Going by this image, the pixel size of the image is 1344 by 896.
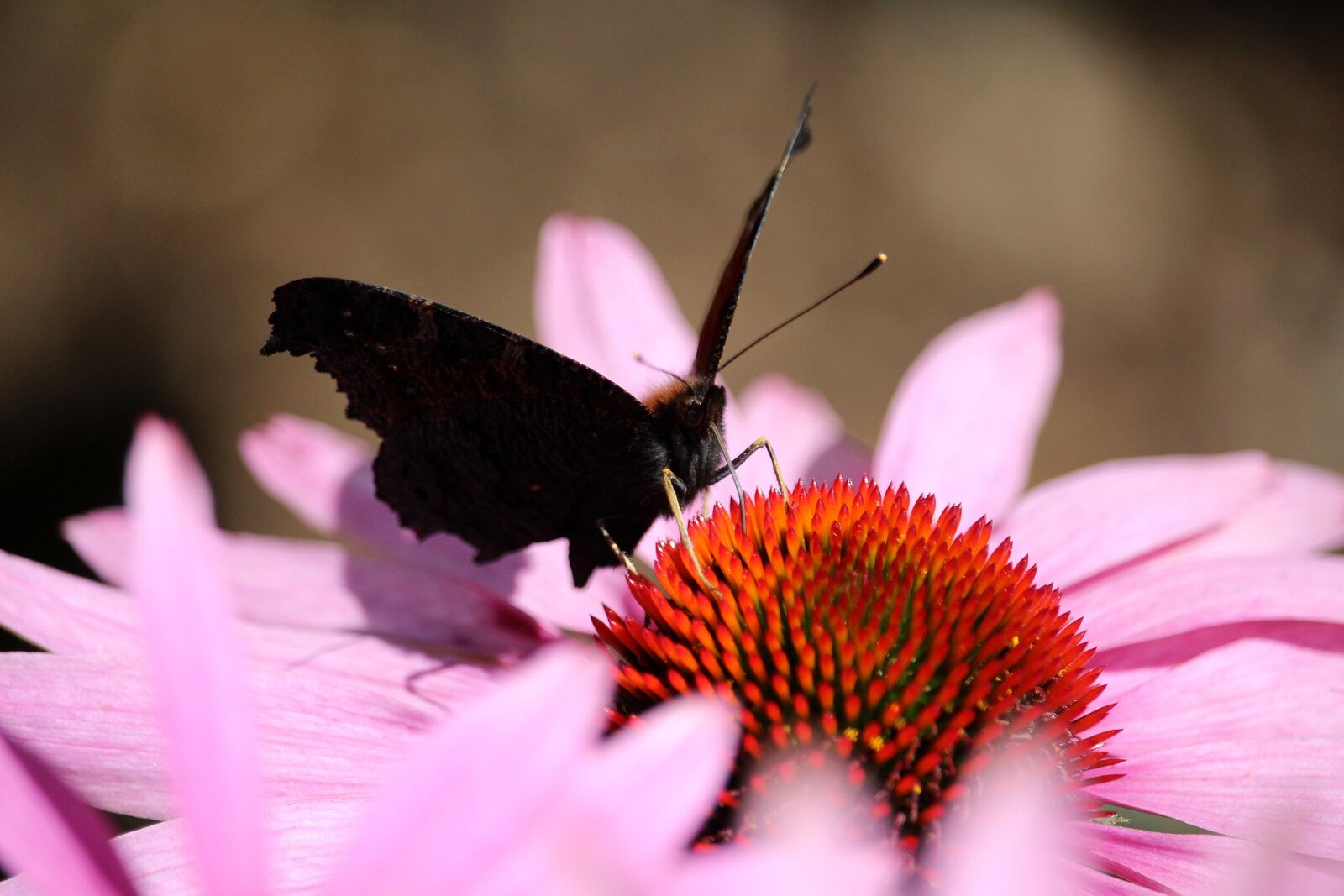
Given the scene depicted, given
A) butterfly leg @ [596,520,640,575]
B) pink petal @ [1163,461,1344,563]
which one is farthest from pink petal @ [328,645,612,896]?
pink petal @ [1163,461,1344,563]

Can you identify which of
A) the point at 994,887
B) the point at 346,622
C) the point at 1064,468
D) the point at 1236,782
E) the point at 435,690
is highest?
the point at 1064,468

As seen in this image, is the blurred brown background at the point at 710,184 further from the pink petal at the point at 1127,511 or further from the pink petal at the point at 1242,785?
the pink petal at the point at 1242,785

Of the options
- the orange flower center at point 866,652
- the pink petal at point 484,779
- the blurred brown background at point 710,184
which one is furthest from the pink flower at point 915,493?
the blurred brown background at point 710,184

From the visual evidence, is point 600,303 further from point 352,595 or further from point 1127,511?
point 1127,511

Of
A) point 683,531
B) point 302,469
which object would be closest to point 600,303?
point 302,469

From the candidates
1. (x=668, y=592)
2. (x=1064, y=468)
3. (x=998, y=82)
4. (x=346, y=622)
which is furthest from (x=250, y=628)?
(x=998, y=82)

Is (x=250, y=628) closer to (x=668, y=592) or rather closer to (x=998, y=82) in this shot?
(x=668, y=592)

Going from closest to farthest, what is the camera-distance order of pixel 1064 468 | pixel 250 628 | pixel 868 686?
1. pixel 868 686
2. pixel 250 628
3. pixel 1064 468
